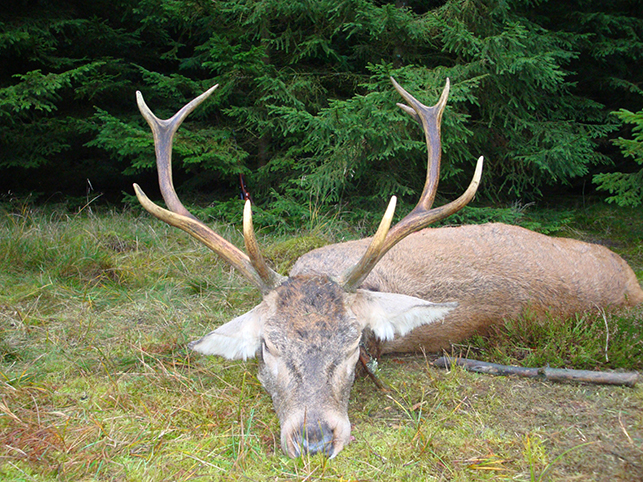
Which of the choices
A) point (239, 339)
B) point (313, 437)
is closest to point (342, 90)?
point (239, 339)

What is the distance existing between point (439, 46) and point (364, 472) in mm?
6399

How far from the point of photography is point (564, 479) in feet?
7.39

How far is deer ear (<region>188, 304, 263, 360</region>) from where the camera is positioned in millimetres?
3111

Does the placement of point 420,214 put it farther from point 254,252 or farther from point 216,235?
point 216,235

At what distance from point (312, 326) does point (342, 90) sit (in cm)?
617

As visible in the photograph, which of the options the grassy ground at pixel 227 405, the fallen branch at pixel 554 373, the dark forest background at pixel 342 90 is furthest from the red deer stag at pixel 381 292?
the dark forest background at pixel 342 90

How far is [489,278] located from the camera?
3824mm

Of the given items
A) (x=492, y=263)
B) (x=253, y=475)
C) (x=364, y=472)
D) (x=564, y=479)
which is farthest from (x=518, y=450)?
(x=492, y=263)

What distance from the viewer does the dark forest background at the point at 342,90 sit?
635 cm

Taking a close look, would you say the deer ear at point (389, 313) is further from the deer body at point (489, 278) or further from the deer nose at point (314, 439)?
the deer nose at point (314, 439)

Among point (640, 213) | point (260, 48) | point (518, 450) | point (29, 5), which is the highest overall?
point (29, 5)

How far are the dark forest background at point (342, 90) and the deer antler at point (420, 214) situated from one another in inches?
86.4

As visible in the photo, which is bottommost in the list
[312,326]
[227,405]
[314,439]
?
[227,405]

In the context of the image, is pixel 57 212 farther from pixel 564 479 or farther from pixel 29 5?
pixel 564 479
